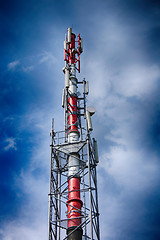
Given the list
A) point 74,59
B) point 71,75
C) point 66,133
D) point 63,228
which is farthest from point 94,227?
point 74,59

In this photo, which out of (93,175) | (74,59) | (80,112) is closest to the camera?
(93,175)

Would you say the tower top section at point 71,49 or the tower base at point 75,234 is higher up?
the tower top section at point 71,49

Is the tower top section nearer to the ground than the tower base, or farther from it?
farther from it

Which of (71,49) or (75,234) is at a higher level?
(71,49)

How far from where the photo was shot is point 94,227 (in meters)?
27.2

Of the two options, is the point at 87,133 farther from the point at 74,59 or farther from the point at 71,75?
the point at 74,59

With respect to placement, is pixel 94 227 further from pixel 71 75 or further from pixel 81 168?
pixel 71 75

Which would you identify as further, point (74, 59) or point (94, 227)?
point (74, 59)

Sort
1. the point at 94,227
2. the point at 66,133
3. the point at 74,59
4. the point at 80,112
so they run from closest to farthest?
1. the point at 94,227
2. the point at 66,133
3. the point at 80,112
4. the point at 74,59

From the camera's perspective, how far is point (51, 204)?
28.4 meters

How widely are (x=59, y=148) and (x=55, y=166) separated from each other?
205cm

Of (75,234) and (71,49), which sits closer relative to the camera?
(75,234)

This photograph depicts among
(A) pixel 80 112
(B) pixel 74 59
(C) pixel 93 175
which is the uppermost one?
(B) pixel 74 59

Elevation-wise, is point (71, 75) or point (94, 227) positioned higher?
point (71, 75)
